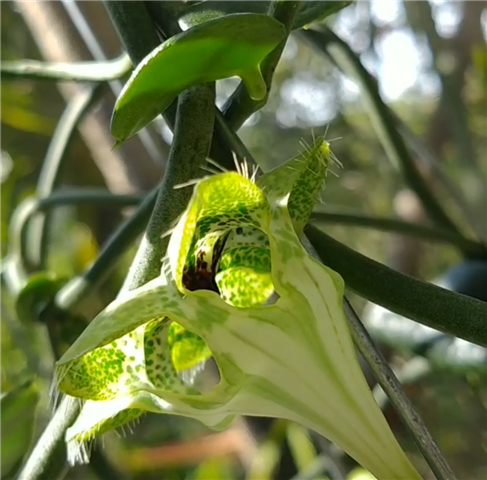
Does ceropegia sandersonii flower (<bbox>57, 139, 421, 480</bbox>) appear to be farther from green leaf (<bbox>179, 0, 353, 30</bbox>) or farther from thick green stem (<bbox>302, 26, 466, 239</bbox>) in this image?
thick green stem (<bbox>302, 26, 466, 239</bbox>)

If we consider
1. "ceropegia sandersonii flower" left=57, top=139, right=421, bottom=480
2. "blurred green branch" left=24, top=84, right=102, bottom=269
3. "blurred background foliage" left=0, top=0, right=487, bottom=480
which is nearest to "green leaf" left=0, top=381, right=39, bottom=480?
"blurred background foliage" left=0, top=0, right=487, bottom=480

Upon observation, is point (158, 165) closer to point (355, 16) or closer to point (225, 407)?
point (225, 407)

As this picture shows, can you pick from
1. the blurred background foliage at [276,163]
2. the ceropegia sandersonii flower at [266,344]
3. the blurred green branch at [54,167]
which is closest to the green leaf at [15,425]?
the blurred background foliage at [276,163]

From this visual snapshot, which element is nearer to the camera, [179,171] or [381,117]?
[179,171]

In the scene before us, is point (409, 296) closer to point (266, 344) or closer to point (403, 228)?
point (266, 344)

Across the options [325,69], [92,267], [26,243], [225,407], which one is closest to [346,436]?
[225,407]

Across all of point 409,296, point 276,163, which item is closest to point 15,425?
point 409,296
